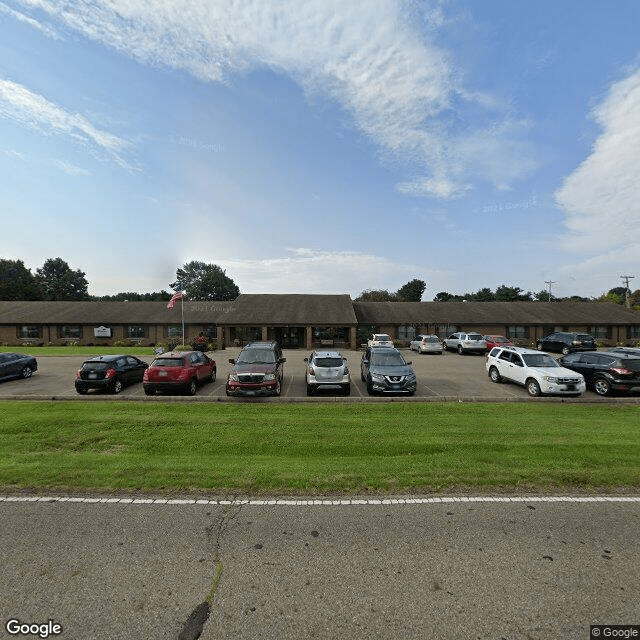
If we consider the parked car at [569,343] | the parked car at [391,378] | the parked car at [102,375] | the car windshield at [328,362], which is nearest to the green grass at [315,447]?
the parked car at [391,378]

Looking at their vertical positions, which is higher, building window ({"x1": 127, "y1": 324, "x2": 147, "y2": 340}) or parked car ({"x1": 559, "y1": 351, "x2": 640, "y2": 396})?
building window ({"x1": 127, "y1": 324, "x2": 147, "y2": 340})

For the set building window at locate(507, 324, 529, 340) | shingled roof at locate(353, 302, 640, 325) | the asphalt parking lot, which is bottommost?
the asphalt parking lot

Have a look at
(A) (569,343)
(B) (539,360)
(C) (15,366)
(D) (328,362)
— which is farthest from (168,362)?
(A) (569,343)

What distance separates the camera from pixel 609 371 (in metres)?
13.6

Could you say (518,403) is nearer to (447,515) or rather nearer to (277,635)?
(447,515)

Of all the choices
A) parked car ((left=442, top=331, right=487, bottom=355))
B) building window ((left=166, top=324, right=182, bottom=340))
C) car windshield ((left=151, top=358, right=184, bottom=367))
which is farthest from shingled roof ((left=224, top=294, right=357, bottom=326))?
car windshield ((left=151, top=358, right=184, bottom=367))

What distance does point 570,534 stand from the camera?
453 cm

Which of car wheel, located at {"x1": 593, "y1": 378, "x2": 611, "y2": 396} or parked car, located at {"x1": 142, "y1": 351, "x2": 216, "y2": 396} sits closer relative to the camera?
parked car, located at {"x1": 142, "y1": 351, "x2": 216, "y2": 396}

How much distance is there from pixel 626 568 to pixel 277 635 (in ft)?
12.2

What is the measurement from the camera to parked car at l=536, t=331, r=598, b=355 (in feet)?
98.2

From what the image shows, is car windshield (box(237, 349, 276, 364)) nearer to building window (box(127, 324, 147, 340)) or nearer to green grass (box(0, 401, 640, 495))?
green grass (box(0, 401, 640, 495))

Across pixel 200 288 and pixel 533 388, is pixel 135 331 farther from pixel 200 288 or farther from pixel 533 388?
pixel 200 288

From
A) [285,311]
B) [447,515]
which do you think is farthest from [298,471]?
[285,311]

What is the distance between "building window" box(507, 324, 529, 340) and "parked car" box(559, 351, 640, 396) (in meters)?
28.3
